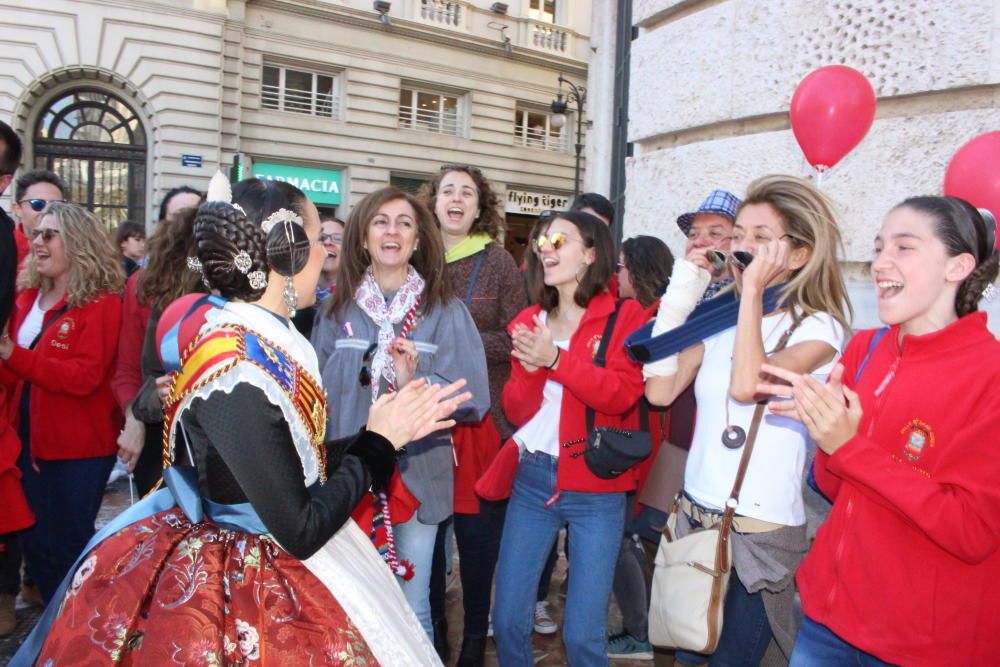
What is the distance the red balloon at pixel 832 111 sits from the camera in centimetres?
297

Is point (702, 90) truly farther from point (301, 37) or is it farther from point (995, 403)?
point (301, 37)

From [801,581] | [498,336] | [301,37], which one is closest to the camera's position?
[801,581]

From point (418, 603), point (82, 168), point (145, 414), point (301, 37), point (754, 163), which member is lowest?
point (418, 603)

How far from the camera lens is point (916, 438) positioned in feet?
6.24

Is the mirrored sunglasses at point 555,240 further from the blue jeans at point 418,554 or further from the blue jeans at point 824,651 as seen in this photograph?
the blue jeans at point 824,651

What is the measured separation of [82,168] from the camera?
1551 cm

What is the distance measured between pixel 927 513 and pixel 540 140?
821 inches

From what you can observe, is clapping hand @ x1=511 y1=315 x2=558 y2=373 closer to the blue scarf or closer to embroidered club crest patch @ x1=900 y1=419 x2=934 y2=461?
the blue scarf

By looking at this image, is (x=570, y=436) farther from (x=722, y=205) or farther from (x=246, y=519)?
(x=246, y=519)

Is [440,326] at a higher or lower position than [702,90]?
lower

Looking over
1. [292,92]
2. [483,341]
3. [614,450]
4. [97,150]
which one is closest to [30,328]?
[483,341]

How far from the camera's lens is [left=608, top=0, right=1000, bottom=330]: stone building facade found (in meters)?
3.36

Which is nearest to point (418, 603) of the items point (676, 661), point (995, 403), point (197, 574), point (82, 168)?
point (676, 661)

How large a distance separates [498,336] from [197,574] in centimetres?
237
